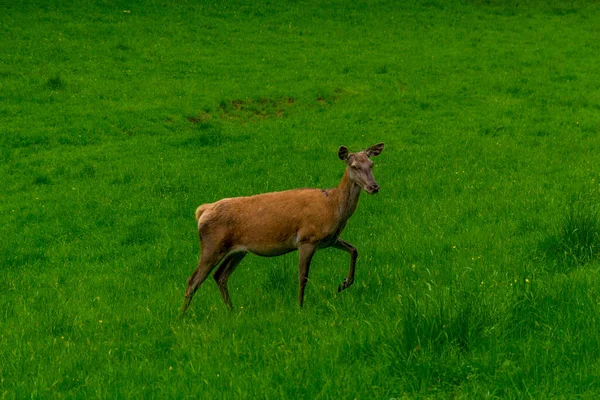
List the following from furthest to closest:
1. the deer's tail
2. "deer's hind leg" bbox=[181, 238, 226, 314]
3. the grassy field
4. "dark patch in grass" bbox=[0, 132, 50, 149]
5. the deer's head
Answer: "dark patch in grass" bbox=[0, 132, 50, 149] < the deer's tail < "deer's hind leg" bbox=[181, 238, 226, 314] < the deer's head < the grassy field

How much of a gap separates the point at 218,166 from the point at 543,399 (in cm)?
1603

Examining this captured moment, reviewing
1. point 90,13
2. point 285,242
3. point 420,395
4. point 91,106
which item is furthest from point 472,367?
point 90,13

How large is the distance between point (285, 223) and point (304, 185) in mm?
8181

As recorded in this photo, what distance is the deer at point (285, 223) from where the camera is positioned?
9.53 m

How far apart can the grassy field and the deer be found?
2.12 ft

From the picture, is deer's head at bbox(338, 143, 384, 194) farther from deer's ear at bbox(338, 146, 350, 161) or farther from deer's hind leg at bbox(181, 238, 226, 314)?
deer's hind leg at bbox(181, 238, 226, 314)

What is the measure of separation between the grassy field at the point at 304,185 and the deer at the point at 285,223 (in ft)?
2.12

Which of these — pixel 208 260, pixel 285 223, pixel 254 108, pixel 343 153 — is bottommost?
pixel 254 108

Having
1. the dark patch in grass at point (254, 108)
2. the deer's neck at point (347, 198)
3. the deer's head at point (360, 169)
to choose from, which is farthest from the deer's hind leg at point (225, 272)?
the dark patch in grass at point (254, 108)

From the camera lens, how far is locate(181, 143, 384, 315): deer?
→ 31.3ft

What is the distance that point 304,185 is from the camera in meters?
17.8

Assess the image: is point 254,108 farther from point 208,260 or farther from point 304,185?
point 208,260

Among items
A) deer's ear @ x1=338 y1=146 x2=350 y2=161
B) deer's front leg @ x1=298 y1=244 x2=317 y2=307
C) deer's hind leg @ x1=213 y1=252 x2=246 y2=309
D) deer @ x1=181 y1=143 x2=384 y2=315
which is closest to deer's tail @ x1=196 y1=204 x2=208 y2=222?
deer @ x1=181 y1=143 x2=384 y2=315

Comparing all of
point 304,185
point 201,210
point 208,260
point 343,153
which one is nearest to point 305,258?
point 208,260
